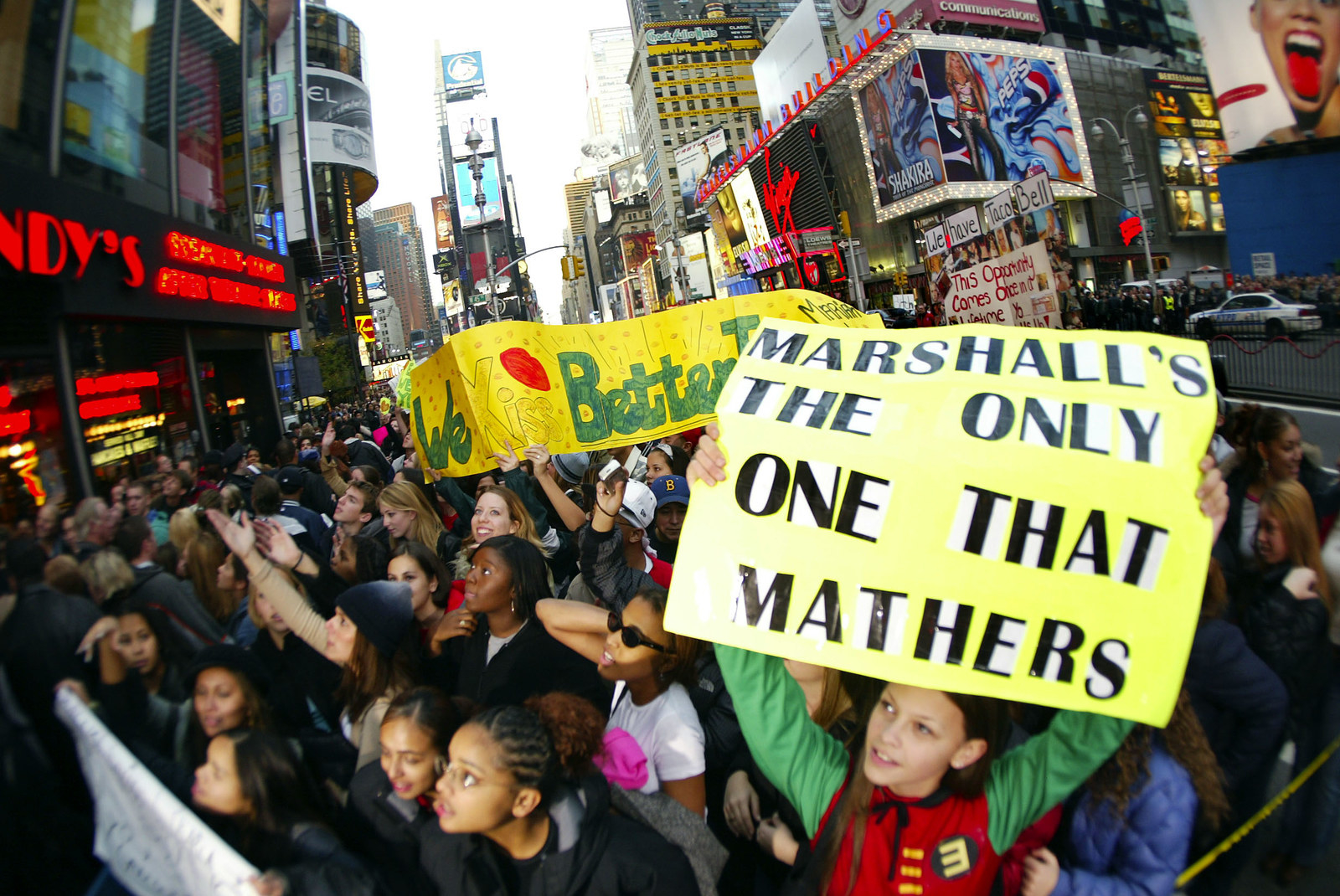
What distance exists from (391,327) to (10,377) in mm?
183496

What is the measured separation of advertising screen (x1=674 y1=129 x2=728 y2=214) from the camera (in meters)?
84.8

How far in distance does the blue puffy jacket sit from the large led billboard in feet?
153

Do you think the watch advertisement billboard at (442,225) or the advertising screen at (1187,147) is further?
the watch advertisement billboard at (442,225)

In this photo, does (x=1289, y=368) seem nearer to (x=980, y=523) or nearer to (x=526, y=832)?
(x=980, y=523)

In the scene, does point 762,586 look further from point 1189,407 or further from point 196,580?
point 196,580

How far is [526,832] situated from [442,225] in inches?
7849

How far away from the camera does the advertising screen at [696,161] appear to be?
84.8 meters

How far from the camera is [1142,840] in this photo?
2047 mm

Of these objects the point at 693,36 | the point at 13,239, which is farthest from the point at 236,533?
the point at 693,36

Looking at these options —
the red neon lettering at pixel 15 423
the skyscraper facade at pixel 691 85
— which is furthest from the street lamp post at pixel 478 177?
the red neon lettering at pixel 15 423

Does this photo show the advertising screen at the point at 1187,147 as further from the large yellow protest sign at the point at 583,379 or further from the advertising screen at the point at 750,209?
the large yellow protest sign at the point at 583,379

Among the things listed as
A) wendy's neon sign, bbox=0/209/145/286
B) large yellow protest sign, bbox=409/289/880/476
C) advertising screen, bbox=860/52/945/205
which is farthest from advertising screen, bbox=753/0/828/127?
large yellow protest sign, bbox=409/289/880/476

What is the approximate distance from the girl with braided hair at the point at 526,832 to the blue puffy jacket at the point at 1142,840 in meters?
1.17

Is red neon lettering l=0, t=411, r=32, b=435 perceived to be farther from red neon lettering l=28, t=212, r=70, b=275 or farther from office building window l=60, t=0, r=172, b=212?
office building window l=60, t=0, r=172, b=212
